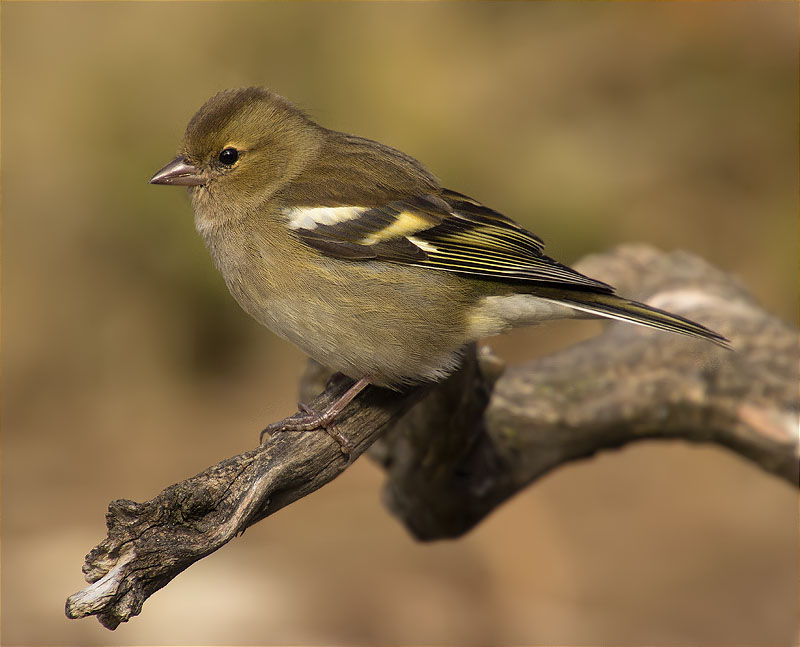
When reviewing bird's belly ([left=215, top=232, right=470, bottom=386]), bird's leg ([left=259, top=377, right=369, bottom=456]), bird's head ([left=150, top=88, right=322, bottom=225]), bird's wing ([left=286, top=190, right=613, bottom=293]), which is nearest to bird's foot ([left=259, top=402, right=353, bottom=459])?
bird's leg ([left=259, top=377, right=369, bottom=456])

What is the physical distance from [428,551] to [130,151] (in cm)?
415

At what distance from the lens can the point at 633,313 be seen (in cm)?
377

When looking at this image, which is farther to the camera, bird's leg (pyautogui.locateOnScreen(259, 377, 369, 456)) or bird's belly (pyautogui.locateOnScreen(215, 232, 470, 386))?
bird's belly (pyautogui.locateOnScreen(215, 232, 470, 386))

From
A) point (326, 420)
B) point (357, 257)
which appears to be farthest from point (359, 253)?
point (326, 420)

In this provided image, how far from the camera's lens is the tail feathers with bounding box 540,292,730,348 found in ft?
12.2

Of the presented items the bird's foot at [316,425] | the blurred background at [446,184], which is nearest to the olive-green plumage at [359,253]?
the bird's foot at [316,425]

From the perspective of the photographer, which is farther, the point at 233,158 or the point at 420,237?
the point at 233,158

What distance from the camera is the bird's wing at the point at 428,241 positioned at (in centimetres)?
392

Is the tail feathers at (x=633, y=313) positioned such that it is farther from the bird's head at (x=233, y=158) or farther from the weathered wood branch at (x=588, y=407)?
the bird's head at (x=233, y=158)

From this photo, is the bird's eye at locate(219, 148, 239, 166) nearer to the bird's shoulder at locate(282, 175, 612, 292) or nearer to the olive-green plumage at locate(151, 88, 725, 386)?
the olive-green plumage at locate(151, 88, 725, 386)

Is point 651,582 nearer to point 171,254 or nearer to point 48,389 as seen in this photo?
point 171,254

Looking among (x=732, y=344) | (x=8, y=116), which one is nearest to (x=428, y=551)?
(x=732, y=344)

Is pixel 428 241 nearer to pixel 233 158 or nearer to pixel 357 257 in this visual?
pixel 357 257

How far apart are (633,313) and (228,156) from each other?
6.34ft
